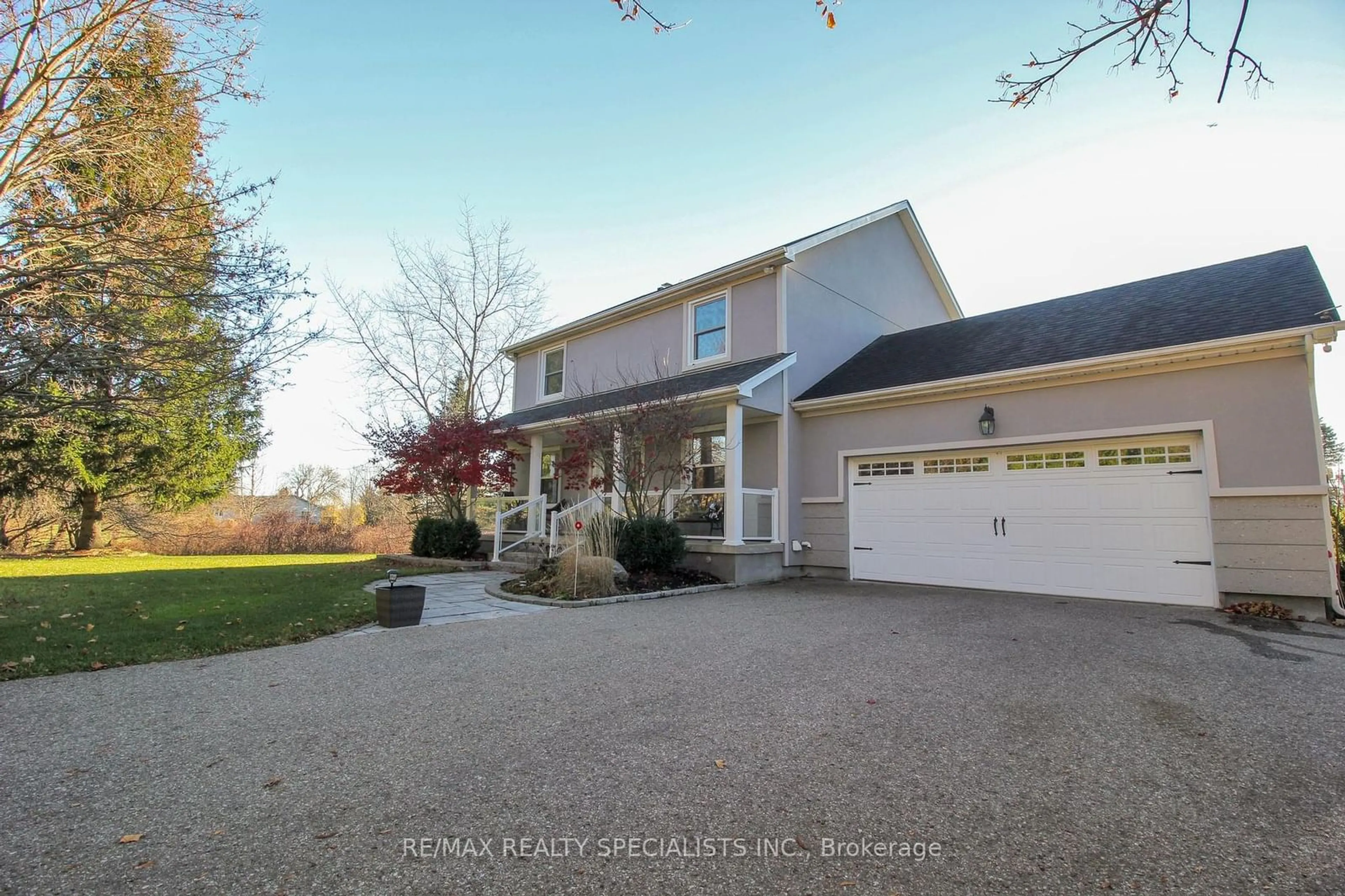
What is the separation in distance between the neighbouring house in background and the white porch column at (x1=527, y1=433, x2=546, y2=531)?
10077mm

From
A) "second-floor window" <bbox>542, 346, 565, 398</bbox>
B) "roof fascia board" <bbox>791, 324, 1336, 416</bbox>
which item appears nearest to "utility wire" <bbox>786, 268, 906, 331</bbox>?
"roof fascia board" <bbox>791, 324, 1336, 416</bbox>

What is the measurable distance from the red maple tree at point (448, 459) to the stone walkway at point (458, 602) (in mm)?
2499

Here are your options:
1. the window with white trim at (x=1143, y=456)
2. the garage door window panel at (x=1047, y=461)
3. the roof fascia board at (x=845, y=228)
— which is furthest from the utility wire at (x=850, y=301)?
the window with white trim at (x=1143, y=456)

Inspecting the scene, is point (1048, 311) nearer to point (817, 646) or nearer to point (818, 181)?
point (818, 181)

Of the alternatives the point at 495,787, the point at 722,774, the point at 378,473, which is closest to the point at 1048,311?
the point at 722,774

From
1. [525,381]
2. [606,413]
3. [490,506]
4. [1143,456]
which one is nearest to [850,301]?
[606,413]

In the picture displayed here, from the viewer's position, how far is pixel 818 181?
6.81 metres

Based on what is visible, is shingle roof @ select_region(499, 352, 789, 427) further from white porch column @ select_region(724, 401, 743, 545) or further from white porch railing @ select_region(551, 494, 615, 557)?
white porch railing @ select_region(551, 494, 615, 557)

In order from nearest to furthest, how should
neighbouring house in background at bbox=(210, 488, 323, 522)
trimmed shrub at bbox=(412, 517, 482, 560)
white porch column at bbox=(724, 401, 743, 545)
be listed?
white porch column at bbox=(724, 401, 743, 545) < trimmed shrub at bbox=(412, 517, 482, 560) < neighbouring house in background at bbox=(210, 488, 323, 522)

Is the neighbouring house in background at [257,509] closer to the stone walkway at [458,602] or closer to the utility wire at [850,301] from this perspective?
the stone walkway at [458,602]

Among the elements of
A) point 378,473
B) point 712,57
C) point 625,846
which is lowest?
point 625,846

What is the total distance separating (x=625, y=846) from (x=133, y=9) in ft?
28.5

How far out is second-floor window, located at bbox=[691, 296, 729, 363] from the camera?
37.0ft

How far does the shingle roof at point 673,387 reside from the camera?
977 centimetres
